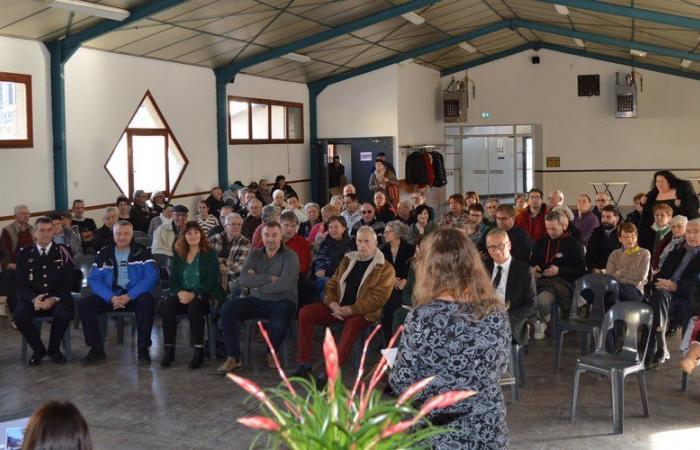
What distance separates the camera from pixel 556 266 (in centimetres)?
687

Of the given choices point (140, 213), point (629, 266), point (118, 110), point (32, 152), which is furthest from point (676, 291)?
point (118, 110)

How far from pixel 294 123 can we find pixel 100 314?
10795mm

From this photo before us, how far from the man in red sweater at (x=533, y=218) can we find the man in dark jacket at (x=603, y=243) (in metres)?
1.01

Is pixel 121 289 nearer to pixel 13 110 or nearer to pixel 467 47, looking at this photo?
pixel 13 110

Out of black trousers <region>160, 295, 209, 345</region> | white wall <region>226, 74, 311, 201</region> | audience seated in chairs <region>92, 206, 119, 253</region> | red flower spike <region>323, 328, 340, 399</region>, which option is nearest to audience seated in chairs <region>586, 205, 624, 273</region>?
black trousers <region>160, 295, 209, 345</region>

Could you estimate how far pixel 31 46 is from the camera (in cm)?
975

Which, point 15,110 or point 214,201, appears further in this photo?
point 214,201

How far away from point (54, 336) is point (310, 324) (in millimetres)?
2055

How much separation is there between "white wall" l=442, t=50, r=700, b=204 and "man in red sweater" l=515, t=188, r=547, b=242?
1154cm

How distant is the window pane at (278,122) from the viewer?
1608cm

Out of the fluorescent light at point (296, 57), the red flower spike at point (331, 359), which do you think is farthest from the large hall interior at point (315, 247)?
the fluorescent light at point (296, 57)

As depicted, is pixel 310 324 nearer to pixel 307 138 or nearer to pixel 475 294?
pixel 475 294

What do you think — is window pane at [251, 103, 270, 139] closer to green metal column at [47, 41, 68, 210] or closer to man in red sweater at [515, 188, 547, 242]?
green metal column at [47, 41, 68, 210]

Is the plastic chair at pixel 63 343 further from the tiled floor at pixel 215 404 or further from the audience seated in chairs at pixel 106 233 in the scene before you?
the audience seated in chairs at pixel 106 233
